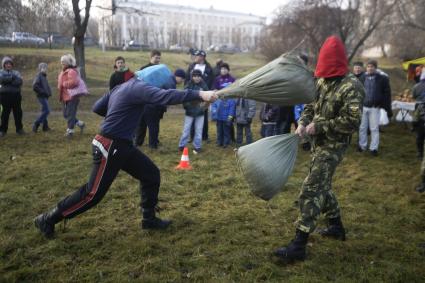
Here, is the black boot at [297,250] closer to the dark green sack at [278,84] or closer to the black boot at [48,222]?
the dark green sack at [278,84]

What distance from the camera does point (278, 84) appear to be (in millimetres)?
3676

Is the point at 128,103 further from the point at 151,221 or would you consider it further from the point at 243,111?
the point at 243,111

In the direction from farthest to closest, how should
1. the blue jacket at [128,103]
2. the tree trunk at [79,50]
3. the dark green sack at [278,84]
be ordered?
1. the tree trunk at [79,50]
2. the blue jacket at [128,103]
3. the dark green sack at [278,84]

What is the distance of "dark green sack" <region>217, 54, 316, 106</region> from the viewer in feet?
12.0

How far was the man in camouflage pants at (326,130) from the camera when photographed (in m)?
3.76

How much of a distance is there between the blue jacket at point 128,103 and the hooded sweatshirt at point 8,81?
6.69 metres

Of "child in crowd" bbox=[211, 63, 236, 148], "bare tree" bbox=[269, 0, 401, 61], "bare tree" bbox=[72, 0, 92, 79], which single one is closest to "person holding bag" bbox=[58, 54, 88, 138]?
"child in crowd" bbox=[211, 63, 236, 148]

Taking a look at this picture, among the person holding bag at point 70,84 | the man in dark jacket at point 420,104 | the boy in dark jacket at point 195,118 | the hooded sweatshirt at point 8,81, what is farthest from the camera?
the hooded sweatshirt at point 8,81

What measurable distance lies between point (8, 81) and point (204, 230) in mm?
7416

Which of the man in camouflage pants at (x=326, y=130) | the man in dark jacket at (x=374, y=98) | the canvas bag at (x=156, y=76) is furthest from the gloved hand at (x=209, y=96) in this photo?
the man in dark jacket at (x=374, y=98)

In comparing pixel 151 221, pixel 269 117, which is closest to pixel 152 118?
pixel 269 117

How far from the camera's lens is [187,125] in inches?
339

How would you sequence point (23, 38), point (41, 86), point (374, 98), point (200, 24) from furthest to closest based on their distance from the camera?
1. point (200, 24)
2. point (23, 38)
3. point (41, 86)
4. point (374, 98)

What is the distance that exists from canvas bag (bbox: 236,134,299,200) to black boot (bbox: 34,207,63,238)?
2050 millimetres
